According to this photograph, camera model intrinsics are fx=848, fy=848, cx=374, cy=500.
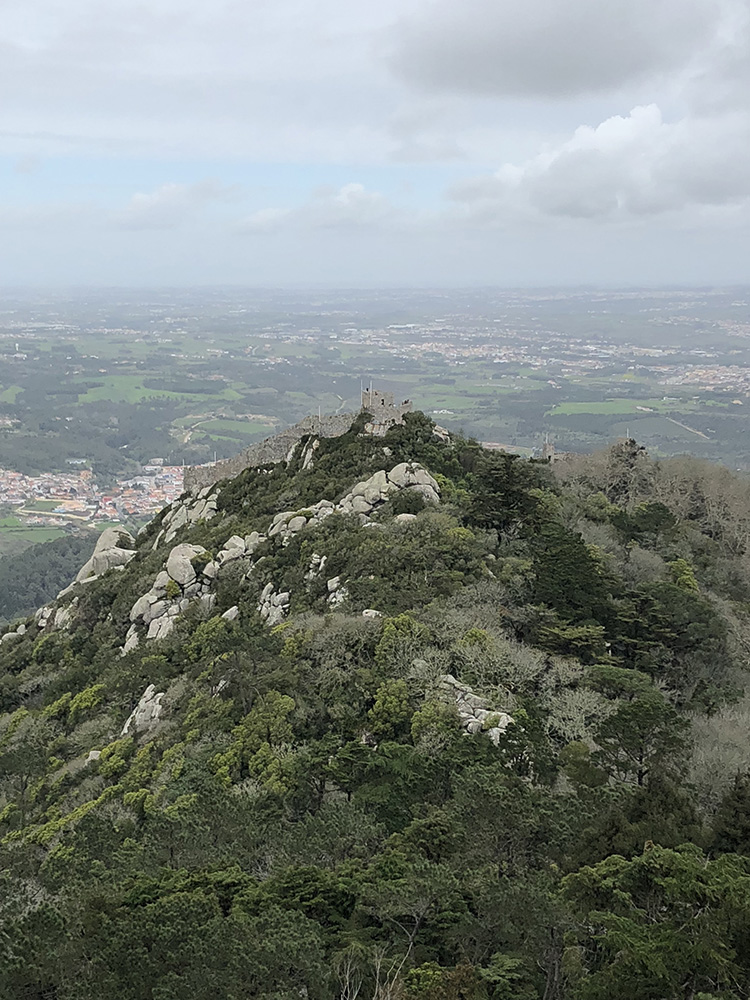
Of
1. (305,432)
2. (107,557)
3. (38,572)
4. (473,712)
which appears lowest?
(38,572)

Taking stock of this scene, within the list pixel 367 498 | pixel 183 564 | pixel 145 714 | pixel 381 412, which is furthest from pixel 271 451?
pixel 145 714

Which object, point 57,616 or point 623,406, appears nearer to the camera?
point 57,616

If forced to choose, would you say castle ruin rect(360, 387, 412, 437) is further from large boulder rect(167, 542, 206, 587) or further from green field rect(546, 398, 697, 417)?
green field rect(546, 398, 697, 417)

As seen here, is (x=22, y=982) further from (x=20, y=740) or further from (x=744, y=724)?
(x=20, y=740)

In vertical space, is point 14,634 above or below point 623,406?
below

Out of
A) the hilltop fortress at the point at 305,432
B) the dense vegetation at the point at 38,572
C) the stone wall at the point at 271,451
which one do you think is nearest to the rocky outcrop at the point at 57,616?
the stone wall at the point at 271,451

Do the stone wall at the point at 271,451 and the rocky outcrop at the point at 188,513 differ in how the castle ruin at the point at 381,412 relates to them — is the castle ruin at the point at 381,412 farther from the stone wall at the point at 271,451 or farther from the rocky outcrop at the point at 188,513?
the rocky outcrop at the point at 188,513

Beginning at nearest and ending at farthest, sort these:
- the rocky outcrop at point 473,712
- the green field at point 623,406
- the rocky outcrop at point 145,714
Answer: the rocky outcrop at point 473,712 < the rocky outcrop at point 145,714 < the green field at point 623,406

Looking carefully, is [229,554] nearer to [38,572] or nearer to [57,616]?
[57,616]
